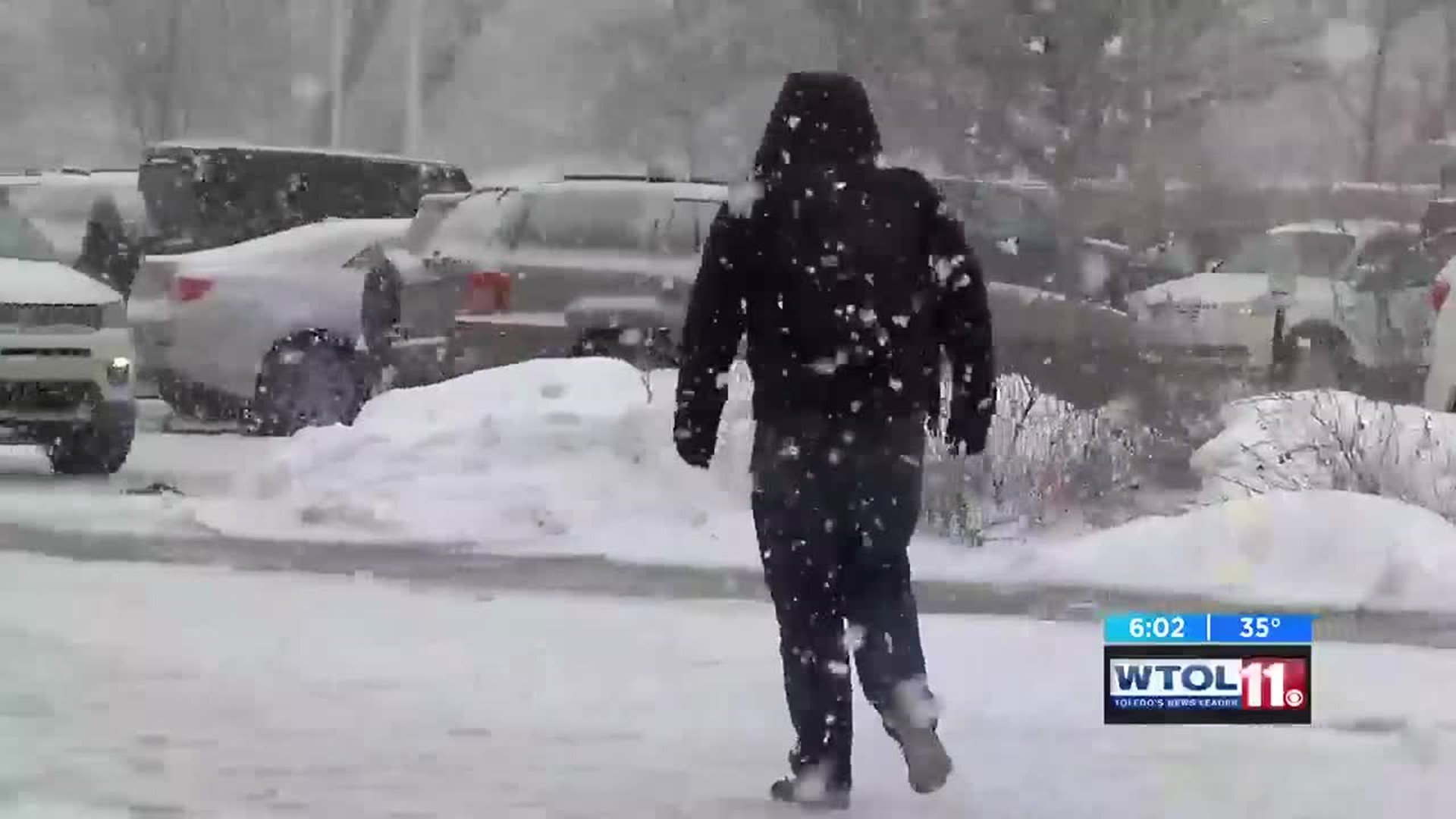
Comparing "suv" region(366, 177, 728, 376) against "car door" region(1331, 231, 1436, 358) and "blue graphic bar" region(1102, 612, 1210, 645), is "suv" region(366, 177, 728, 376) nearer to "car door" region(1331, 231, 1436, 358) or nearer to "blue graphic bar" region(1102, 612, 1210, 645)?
"car door" region(1331, 231, 1436, 358)

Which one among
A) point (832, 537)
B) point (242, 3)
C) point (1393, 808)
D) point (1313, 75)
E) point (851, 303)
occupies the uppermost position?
point (242, 3)

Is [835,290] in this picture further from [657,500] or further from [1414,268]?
[1414,268]

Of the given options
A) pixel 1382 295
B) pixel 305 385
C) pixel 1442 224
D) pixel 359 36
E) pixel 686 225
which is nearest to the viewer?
pixel 686 225

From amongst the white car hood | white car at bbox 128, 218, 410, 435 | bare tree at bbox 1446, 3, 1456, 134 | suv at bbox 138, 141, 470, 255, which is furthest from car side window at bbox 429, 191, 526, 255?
bare tree at bbox 1446, 3, 1456, 134

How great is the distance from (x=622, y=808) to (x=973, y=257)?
1501 mm

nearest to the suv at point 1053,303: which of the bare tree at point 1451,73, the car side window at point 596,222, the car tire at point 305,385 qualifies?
the car side window at point 596,222

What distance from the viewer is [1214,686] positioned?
471cm

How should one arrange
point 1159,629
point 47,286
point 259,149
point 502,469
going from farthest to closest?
point 259,149 < point 47,286 < point 502,469 < point 1159,629

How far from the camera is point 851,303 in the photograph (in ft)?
14.1

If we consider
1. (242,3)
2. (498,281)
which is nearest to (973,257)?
(498,281)

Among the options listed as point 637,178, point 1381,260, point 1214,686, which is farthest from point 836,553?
point 1381,260

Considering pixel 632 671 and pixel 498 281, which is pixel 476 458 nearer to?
pixel 498 281

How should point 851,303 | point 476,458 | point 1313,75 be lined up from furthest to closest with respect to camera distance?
point 1313,75, point 476,458, point 851,303
